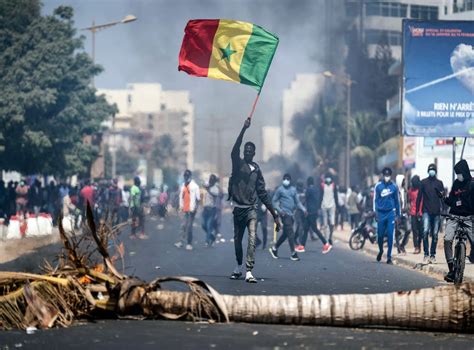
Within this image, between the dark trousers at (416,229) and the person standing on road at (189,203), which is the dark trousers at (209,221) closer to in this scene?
the person standing on road at (189,203)

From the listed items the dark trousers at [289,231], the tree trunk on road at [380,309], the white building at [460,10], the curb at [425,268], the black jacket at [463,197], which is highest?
the white building at [460,10]

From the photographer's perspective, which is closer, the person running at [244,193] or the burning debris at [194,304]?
the burning debris at [194,304]

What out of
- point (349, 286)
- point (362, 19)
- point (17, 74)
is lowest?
point (349, 286)

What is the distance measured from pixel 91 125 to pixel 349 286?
41.7m

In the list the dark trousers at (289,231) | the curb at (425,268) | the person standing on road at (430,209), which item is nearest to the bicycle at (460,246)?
the curb at (425,268)

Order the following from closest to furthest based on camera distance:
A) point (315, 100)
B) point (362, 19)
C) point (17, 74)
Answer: point (17, 74)
point (362, 19)
point (315, 100)

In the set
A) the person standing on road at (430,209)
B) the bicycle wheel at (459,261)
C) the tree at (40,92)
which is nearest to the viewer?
the bicycle wheel at (459,261)

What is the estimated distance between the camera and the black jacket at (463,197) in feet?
50.5

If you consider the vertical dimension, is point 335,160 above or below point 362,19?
below

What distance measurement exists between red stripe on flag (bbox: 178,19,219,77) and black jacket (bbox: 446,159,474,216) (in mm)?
4013

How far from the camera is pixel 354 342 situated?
8.86 m

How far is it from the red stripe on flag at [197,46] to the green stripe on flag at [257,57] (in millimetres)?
740

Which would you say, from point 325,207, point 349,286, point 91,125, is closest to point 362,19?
point 91,125

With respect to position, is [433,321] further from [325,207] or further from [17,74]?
[17,74]
